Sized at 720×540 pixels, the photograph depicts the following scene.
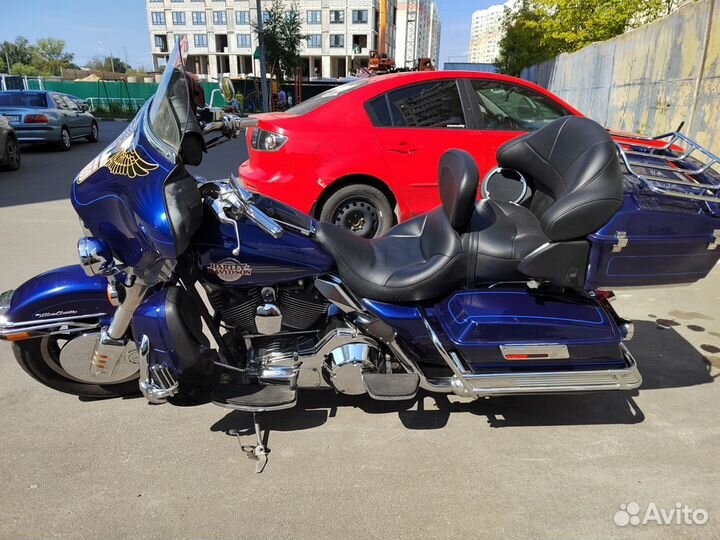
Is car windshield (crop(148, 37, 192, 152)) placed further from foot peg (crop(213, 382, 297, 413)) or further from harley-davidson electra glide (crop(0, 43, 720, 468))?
foot peg (crop(213, 382, 297, 413))

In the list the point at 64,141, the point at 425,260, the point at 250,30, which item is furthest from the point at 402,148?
the point at 250,30

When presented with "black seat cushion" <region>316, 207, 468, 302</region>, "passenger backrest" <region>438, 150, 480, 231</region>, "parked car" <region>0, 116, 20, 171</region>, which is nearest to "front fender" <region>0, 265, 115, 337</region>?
"black seat cushion" <region>316, 207, 468, 302</region>

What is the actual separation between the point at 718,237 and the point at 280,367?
7.14 feet

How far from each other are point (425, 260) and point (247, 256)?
857mm

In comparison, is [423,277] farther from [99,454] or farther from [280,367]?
[99,454]

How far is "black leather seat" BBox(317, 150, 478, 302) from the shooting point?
93.4 inches

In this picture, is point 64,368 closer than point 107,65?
Yes

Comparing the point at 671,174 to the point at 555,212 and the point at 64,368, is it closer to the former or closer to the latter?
the point at 555,212

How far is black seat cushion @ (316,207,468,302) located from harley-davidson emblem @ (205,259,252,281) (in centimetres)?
38

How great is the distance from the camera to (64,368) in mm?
2619

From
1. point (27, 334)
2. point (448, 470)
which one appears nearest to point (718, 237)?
point (448, 470)

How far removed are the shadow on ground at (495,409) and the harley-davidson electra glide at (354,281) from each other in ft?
1.09

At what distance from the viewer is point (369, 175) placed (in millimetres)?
5039

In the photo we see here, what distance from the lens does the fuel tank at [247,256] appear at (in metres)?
2.27
